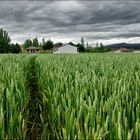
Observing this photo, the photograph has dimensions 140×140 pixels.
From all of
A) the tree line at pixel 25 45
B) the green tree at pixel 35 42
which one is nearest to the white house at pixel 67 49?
the tree line at pixel 25 45

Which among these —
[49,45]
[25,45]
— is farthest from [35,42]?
[49,45]

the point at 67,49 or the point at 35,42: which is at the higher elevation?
the point at 35,42

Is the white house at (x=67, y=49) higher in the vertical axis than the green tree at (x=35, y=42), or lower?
lower

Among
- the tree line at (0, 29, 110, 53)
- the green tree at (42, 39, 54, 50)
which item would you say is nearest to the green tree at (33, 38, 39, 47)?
the tree line at (0, 29, 110, 53)

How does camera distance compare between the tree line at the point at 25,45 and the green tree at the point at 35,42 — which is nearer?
the tree line at the point at 25,45

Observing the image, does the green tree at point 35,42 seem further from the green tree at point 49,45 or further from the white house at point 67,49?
the green tree at point 49,45

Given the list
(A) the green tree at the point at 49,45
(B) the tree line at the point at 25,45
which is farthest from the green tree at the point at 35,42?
(A) the green tree at the point at 49,45

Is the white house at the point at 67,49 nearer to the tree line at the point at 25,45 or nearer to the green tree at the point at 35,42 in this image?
the tree line at the point at 25,45

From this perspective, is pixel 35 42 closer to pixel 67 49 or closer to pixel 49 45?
pixel 67 49

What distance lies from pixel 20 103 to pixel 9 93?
0.23 meters

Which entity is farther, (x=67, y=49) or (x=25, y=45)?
(x=25, y=45)

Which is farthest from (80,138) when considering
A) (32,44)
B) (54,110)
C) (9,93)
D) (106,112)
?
(32,44)

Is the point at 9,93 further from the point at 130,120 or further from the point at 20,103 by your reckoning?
the point at 130,120

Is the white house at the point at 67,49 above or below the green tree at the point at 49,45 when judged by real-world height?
below
